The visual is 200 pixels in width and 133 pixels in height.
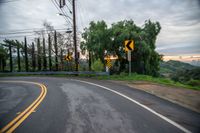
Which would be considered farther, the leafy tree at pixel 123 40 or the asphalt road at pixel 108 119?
the leafy tree at pixel 123 40

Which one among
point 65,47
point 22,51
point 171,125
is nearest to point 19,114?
point 171,125

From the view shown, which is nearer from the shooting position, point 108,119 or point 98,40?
point 108,119

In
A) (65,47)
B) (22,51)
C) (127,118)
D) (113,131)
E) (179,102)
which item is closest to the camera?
(113,131)

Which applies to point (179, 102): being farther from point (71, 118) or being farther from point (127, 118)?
point (71, 118)

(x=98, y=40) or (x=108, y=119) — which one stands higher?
(x=98, y=40)

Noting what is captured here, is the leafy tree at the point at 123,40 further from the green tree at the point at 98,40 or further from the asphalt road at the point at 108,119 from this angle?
the asphalt road at the point at 108,119

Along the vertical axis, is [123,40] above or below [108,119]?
above

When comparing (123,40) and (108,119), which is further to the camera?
(123,40)

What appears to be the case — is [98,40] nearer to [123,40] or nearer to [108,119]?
[123,40]

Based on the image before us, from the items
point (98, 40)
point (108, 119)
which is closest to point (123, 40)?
point (98, 40)

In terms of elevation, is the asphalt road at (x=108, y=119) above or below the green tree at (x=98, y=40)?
below

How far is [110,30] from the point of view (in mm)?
26891

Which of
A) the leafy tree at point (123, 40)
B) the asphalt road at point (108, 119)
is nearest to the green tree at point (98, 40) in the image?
the leafy tree at point (123, 40)

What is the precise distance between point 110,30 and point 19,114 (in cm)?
2199
